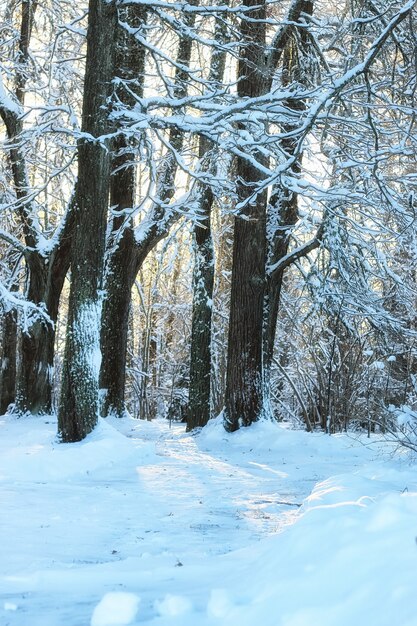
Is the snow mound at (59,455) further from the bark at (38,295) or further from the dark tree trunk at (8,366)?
the dark tree trunk at (8,366)

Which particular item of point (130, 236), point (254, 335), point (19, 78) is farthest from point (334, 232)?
point (19, 78)

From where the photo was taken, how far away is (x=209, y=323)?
12523 millimetres

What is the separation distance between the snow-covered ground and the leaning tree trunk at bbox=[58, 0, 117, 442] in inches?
17.6

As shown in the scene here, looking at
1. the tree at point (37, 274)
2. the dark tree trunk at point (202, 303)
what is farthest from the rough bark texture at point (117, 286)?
the dark tree trunk at point (202, 303)

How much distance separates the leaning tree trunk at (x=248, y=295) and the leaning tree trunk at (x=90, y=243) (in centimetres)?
266

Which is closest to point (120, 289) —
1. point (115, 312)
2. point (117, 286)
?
point (117, 286)

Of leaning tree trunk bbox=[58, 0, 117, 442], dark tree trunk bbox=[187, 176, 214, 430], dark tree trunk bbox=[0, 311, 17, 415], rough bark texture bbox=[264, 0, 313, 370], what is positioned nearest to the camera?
leaning tree trunk bbox=[58, 0, 117, 442]

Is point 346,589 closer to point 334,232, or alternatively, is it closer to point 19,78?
point 334,232

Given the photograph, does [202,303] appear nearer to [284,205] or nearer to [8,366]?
[284,205]

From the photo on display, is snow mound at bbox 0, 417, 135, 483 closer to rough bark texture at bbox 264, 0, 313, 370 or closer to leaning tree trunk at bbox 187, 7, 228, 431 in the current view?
rough bark texture at bbox 264, 0, 313, 370

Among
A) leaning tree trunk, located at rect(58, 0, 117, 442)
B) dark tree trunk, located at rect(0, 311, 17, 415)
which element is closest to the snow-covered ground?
leaning tree trunk, located at rect(58, 0, 117, 442)

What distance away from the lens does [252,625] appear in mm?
2303

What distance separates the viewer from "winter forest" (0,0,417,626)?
291 cm

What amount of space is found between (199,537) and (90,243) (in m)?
4.84
